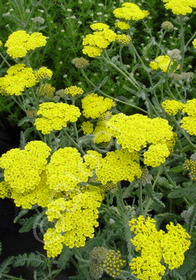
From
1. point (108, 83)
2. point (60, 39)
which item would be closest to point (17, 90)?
point (108, 83)

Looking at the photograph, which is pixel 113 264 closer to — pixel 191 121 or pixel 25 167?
pixel 25 167

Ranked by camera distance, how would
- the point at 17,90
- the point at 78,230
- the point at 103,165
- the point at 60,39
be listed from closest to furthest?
the point at 78,230 < the point at 103,165 < the point at 17,90 < the point at 60,39

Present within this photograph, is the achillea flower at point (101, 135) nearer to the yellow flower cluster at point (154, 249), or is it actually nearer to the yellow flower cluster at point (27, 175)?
the yellow flower cluster at point (27, 175)

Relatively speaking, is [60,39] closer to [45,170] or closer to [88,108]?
[88,108]

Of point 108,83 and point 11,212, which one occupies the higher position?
point 108,83

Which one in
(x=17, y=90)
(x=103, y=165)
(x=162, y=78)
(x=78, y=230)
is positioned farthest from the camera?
(x=162, y=78)

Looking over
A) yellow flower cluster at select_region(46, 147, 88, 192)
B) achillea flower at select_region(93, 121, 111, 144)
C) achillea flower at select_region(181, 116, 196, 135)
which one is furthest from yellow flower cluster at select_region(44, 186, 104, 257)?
achillea flower at select_region(93, 121, 111, 144)
